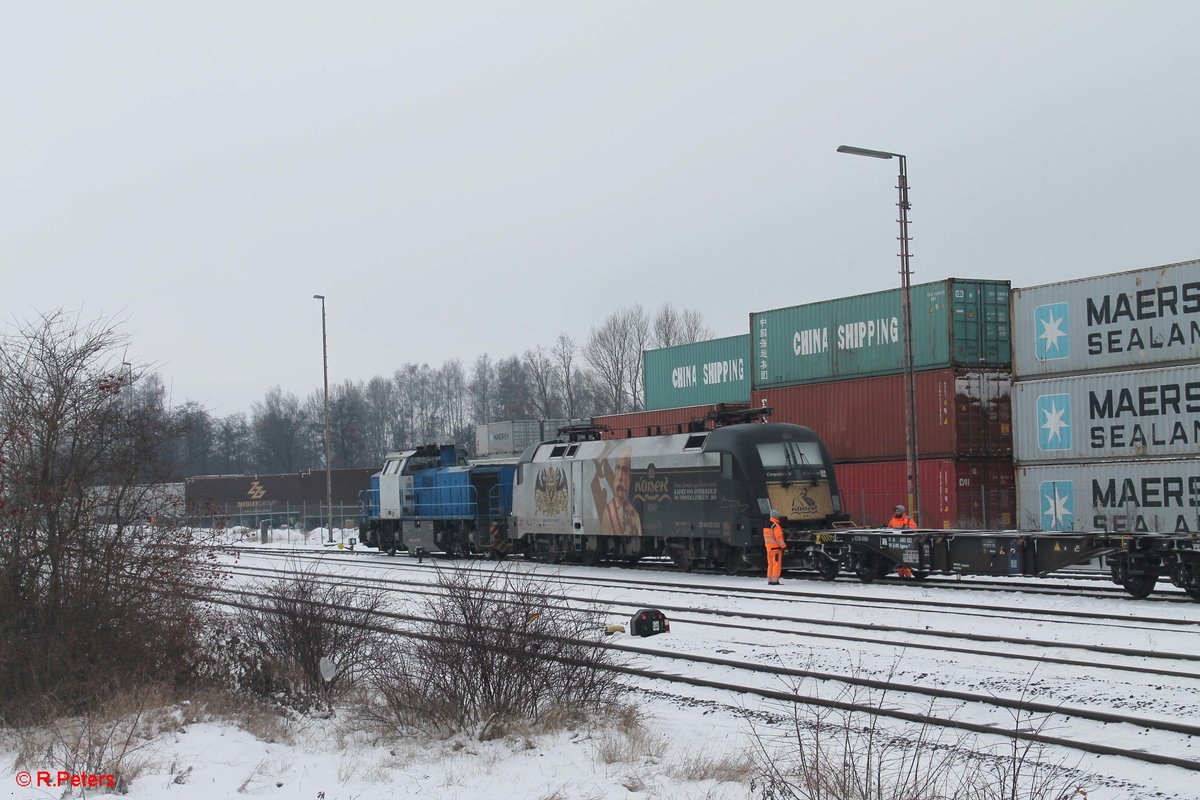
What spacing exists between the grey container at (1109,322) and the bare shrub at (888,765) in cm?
1956

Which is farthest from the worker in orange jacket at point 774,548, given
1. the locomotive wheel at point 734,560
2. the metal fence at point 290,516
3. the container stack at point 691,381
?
the metal fence at point 290,516

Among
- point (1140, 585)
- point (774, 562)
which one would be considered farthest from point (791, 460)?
point (1140, 585)

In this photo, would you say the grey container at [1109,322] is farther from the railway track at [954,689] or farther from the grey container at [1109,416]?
the railway track at [954,689]

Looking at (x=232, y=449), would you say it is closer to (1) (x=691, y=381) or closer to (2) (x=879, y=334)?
(1) (x=691, y=381)

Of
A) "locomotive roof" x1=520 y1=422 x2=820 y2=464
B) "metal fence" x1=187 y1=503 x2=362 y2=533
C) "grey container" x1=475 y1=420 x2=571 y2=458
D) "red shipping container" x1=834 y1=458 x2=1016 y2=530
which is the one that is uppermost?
"grey container" x1=475 y1=420 x2=571 y2=458

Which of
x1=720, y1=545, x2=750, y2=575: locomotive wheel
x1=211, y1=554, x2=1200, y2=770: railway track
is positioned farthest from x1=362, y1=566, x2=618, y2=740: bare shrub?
x1=720, y1=545, x2=750, y2=575: locomotive wheel

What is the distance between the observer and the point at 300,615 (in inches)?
433

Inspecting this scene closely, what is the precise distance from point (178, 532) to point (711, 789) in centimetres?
641

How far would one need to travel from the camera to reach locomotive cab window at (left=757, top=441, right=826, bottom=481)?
73.0 feet

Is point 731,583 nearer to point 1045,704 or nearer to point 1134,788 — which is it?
point 1045,704

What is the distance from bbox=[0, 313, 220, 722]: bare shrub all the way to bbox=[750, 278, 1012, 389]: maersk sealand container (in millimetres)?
24493

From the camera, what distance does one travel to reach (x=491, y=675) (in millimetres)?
9312

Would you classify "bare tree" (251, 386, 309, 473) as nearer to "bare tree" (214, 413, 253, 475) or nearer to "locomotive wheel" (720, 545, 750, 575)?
"bare tree" (214, 413, 253, 475)

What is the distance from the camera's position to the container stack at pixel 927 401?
1218 inches
